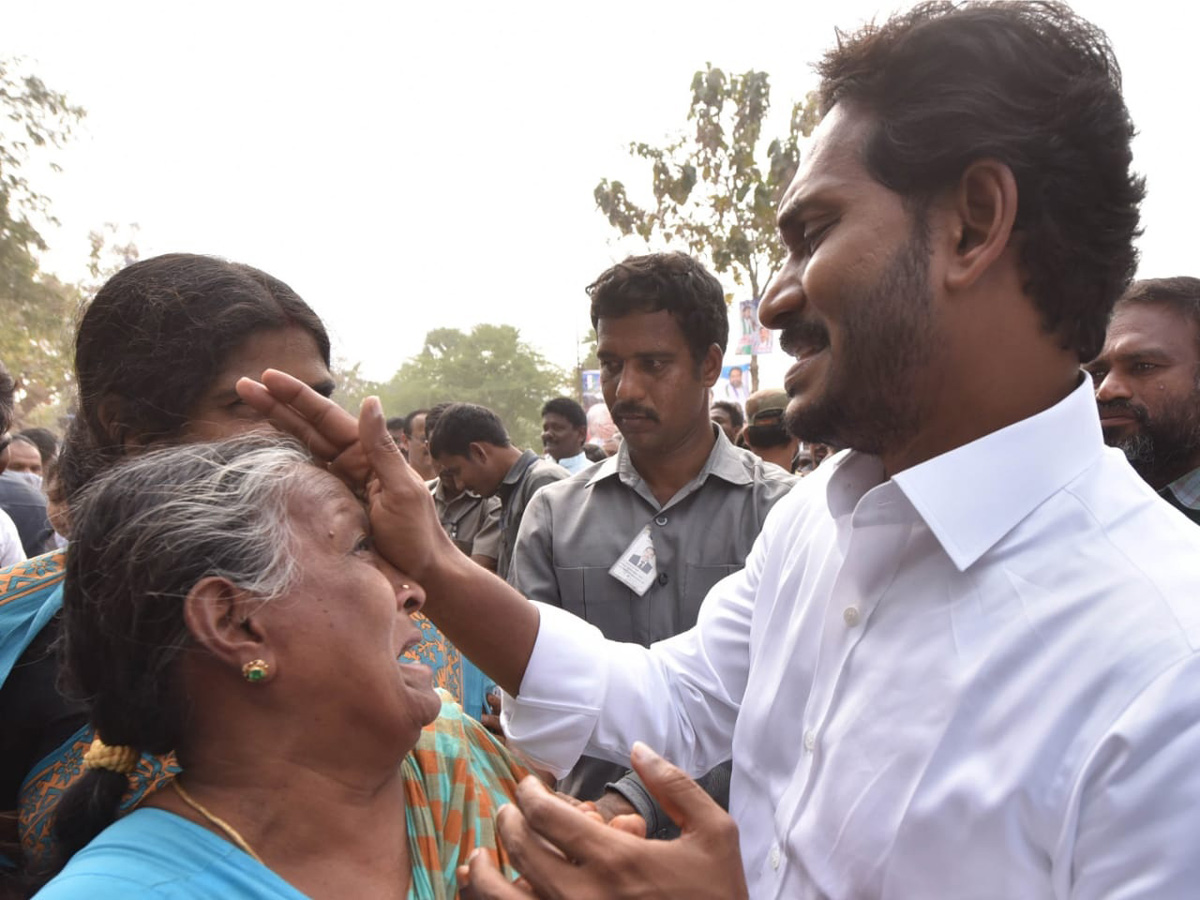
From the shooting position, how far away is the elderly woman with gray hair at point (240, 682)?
156 centimetres

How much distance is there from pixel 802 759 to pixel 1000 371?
2.50 feet

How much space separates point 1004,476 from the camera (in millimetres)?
1522

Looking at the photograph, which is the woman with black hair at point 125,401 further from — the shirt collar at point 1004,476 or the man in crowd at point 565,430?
the man in crowd at point 565,430

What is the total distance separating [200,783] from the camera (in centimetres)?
162

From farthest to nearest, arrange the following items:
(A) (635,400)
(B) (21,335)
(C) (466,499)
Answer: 1. (B) (21,335)
2. (C) (466,499)
3. (A) (635,400)

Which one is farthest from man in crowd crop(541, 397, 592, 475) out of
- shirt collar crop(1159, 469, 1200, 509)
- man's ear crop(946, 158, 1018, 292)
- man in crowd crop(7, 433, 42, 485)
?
man's ear crop(946, 158, 1018, 292)

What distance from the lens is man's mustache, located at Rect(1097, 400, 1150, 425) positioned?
11.9ft

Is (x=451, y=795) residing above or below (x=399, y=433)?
above

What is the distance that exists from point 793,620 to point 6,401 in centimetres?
299

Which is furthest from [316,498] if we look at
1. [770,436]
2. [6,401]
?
[770,436]

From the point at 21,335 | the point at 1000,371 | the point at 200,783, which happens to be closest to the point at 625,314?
the point at 1000,371

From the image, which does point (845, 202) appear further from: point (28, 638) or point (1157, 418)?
point (1157, 418)

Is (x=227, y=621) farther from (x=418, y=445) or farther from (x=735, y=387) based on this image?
(x=735, y=387)

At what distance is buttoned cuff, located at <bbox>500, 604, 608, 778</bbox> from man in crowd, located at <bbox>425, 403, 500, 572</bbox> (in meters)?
4.09
